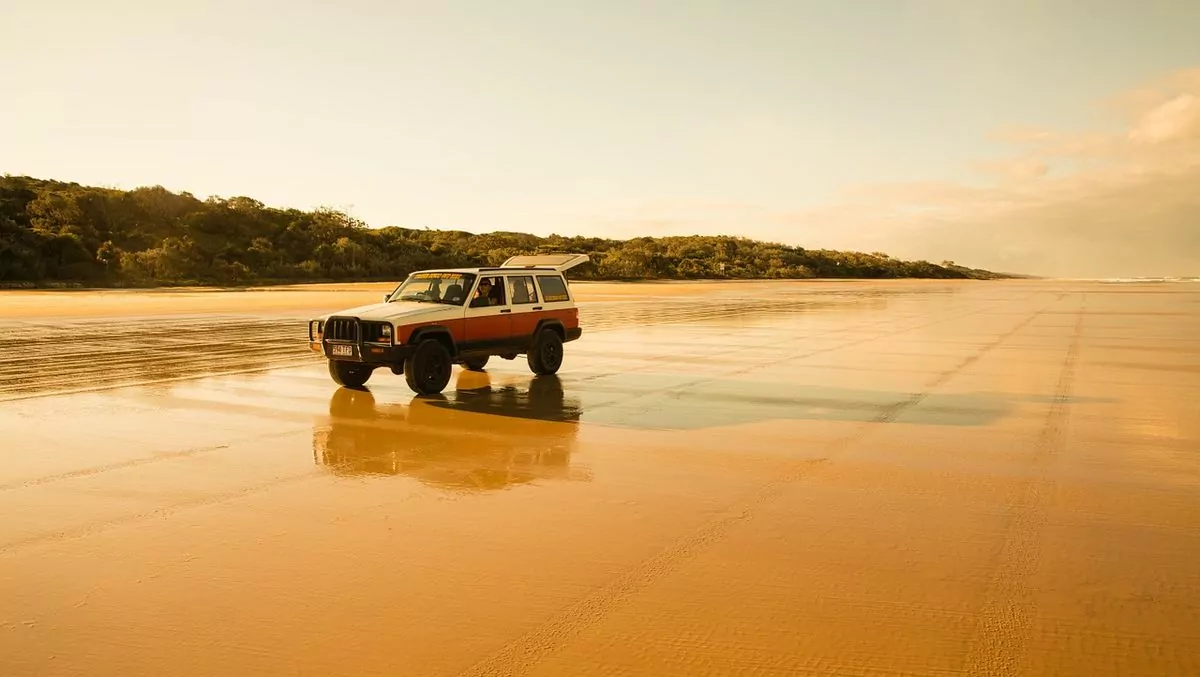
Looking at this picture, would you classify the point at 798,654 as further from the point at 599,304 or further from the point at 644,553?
the point at 599,304

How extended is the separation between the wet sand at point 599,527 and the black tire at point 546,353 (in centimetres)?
75

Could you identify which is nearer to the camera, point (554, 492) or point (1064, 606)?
point (1064, 606)

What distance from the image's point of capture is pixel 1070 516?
6723mm

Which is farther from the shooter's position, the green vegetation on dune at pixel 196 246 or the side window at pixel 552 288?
the green vegetation on dune at pixel 196 246

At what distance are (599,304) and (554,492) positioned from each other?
115ft

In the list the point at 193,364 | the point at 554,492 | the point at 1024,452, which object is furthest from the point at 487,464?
the point at 193,364

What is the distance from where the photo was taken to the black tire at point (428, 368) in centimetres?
1267

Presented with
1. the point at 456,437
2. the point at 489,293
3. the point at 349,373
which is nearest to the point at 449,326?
the point at 489,293

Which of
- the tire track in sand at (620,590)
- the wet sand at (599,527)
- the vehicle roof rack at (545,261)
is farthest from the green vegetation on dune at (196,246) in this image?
the tire track in sand at (620,590)

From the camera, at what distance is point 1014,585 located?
5.21m

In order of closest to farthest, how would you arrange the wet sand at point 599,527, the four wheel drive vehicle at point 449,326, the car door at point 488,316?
the wet sand at point 599,527 < the four wheel drive vehicle at point 449,326 < the car door at point 488,316

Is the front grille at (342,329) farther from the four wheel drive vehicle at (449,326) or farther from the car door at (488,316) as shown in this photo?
the car door at (488,316)

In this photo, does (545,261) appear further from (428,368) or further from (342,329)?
(342,329)

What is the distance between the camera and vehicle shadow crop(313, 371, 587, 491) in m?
8.19
